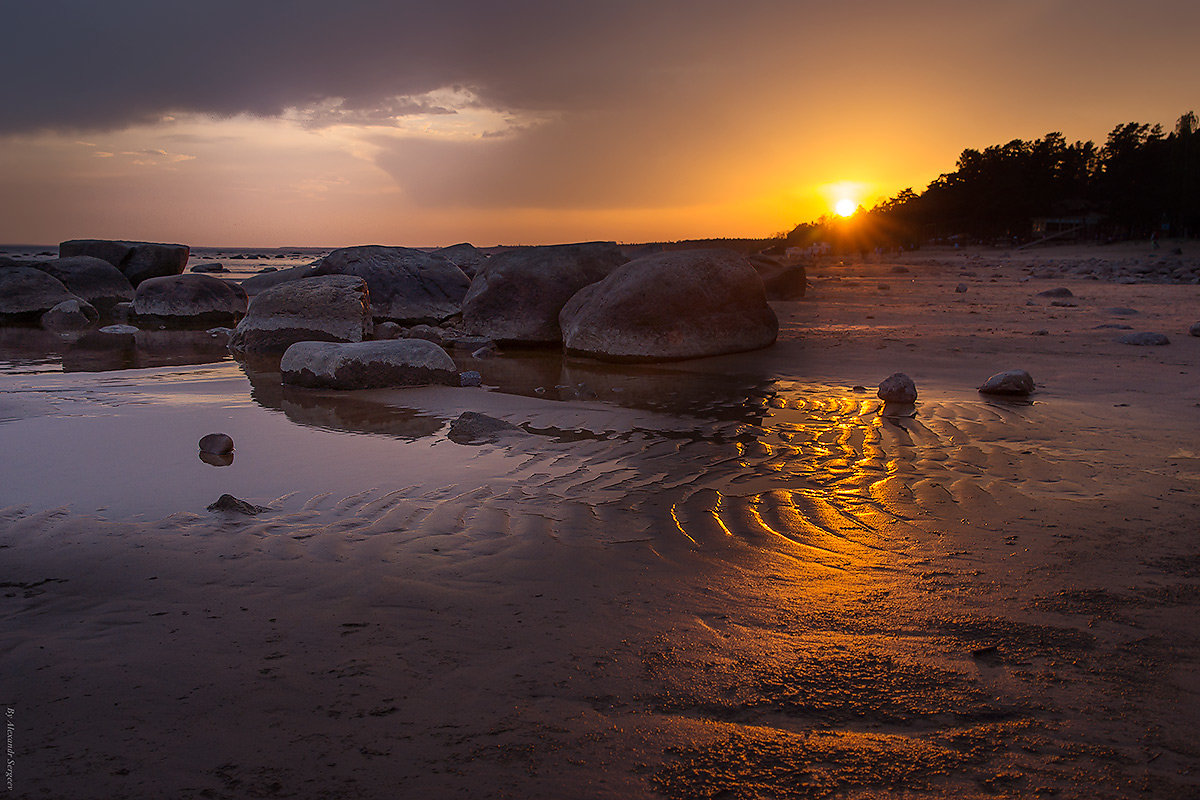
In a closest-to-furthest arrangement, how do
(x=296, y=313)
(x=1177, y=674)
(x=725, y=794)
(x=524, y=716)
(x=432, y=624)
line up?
1. (x=725, y=794)
2. (x=524, y=716)
3. (x=1177, y=674)
4. (x=432, y=624)
5. (x=296, y=313)

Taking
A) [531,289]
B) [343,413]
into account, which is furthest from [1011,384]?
[531,289]

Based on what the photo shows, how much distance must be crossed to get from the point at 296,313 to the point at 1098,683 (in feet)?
32.8

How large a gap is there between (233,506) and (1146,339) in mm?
9093

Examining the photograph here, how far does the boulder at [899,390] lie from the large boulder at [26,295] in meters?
15.0

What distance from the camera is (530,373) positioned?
8.38 meters

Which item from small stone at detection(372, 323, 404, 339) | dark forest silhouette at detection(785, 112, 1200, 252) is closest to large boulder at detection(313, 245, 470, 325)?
small stone at detection(372, 323, 404, 339)

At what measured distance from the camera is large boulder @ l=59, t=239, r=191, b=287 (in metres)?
19.2

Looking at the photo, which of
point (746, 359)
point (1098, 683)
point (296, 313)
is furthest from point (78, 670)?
point (296, 313)

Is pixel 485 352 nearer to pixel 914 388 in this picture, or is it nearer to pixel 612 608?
pixel 914 388

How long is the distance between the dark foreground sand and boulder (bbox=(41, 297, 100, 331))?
9.61 metres

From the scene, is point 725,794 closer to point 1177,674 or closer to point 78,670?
point 1177,674

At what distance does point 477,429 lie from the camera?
5.23m

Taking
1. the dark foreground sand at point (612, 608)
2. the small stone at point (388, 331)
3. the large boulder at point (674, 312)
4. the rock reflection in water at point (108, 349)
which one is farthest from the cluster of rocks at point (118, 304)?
the dark foreground sand at point (612, 608)

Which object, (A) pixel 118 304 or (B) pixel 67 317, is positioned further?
(A) pixel 118 304
